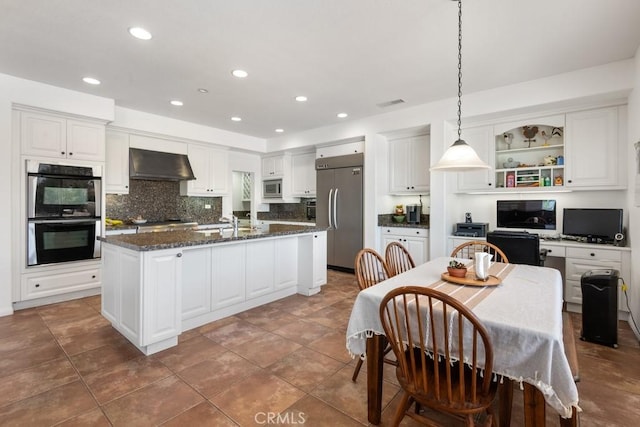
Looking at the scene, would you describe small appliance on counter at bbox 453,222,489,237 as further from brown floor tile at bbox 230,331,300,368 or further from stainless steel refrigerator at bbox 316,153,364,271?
brown floor tile at bbox 230,331,300,368

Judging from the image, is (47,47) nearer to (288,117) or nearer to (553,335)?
(288,117)

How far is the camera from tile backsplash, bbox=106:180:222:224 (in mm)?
4910

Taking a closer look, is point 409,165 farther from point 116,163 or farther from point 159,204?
point 116,163

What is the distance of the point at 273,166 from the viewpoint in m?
6.75

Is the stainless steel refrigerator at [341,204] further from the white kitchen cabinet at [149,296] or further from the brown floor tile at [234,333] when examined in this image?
the white kitchen cabinet at [149,296]

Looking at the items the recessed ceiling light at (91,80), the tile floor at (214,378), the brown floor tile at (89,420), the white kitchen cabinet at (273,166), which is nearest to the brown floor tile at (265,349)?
the tile floor at (214,378)

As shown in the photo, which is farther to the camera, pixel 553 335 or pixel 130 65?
pixel 130 65

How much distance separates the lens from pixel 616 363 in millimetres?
2389

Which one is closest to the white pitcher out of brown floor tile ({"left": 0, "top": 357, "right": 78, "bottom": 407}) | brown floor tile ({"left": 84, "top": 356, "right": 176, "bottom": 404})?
brown floor tile ({"left": 84, "top": 356, "right": 176, "bottom": 404})

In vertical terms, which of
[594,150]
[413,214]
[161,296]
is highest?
[594,150]

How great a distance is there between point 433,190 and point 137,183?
15.0 ft

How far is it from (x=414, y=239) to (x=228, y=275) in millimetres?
2732

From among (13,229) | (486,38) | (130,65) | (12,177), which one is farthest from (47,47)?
(486,38)

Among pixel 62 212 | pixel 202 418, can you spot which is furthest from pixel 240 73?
pixel 202 418
